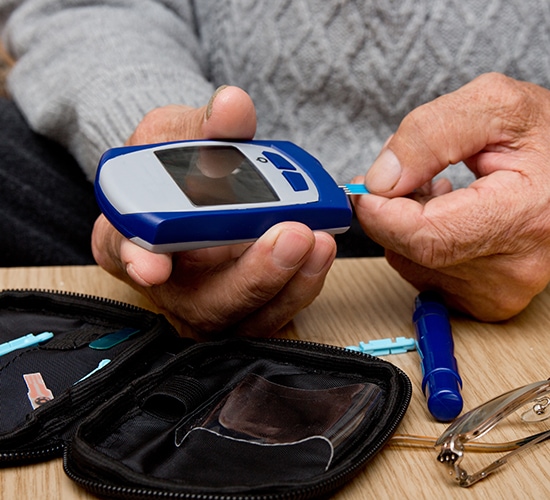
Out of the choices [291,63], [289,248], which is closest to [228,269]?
[289,248]

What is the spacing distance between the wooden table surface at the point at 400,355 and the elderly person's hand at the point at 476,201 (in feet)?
0.13

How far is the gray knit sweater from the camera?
2.62 ft

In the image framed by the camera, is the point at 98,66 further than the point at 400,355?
Yes

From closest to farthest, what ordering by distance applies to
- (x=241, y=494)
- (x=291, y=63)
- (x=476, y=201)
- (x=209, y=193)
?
(x=241, y=494) < (x=209, y=193) < (x=476, y=201) < (x=291, y=63)

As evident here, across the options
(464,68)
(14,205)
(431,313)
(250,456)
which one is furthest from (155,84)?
(250,456)

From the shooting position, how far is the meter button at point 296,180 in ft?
1.74

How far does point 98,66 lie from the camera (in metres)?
0.92

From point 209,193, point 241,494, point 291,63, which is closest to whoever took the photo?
point 241,494

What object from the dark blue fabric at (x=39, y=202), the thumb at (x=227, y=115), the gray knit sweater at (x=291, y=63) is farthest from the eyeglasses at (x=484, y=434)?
the dark blue fabric at (x=39, y=202)

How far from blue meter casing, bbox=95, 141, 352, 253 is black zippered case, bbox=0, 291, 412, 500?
90mm

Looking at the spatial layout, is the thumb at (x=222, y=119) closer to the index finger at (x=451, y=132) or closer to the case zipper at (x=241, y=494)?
the index finger at (x=451, y=132)

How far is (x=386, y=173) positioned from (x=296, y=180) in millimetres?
106

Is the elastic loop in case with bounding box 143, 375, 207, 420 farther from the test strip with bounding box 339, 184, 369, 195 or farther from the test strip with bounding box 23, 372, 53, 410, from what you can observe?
the test strip with bounding box 339, 184, 369, 195

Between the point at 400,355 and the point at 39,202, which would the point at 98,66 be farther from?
the point at 400,355
